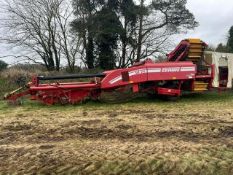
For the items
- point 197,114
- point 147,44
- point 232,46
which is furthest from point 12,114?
point 232,46

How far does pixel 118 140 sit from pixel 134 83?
642cm

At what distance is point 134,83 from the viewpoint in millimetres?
14398

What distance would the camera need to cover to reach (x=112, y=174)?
621 cm

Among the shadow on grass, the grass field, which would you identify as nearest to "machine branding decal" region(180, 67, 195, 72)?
the shadow on grass

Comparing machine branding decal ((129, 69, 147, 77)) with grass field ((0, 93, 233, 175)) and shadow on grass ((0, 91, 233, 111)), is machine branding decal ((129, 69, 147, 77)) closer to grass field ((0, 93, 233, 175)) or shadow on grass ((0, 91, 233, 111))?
shadow on grass ((0, 91, 233, 111))

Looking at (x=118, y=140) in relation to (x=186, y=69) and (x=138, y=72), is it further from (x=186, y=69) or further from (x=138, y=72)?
(x=186, y=69)

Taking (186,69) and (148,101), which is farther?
(148,101)

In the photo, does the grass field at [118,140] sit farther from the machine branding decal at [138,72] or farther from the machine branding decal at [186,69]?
the machine branding decal at [186,69]

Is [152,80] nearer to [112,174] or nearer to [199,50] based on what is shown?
[199,50]

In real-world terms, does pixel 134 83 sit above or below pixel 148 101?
above

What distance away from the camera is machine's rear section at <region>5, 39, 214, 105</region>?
46.3ft

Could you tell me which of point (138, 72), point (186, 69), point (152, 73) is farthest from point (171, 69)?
point (138, 72)

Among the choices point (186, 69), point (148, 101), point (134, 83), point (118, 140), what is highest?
point (186, 69)

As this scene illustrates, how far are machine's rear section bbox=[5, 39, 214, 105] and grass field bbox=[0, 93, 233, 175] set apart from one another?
1.18m
